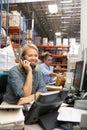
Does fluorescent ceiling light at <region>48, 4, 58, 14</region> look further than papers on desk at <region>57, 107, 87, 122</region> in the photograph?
Yes

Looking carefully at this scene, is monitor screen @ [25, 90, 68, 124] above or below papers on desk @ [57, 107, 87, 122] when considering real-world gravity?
above

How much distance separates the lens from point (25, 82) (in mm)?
2354

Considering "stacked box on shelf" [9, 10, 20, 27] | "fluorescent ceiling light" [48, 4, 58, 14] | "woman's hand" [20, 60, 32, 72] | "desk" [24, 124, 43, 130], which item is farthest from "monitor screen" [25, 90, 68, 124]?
"fluorescent ceiling light" [48, 4, 58, 14]

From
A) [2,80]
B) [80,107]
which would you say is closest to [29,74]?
[2,80]

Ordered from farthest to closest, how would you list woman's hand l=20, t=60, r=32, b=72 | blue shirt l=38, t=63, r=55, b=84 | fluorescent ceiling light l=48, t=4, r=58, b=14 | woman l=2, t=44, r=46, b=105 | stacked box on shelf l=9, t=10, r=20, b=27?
fluorescent ceiling light l=48, t=4, r=58, b=14 → stacked box on shelf l=9, t=10, r=20, b=27 → blue shirt l=38, t=63, r=55, b=84 → woman's hand l=20, t=60, r=32, b=72 → woman l=2, t=44, r=46, b=105

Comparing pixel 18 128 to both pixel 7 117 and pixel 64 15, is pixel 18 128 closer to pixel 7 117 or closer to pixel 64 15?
pixel 7 117

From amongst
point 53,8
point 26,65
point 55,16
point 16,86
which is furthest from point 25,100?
point 55,16

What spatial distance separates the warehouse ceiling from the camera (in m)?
10.1

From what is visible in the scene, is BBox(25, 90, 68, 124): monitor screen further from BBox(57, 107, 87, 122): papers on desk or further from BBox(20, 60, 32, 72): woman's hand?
BBox(20, 60, 32, 72): woman's hand

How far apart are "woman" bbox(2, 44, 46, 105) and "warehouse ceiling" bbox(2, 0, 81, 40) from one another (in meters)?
6.11

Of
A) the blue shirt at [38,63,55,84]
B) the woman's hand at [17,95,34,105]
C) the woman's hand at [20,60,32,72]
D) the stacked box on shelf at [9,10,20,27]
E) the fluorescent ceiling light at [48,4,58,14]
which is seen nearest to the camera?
the woman's hand at [17,95,34,105]

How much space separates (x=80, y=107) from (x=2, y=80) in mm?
1165

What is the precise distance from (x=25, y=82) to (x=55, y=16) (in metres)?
10.2

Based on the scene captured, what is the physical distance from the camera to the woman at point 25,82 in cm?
227
